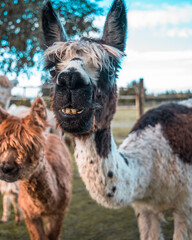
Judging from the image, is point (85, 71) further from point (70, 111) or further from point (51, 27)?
point (51, 27)

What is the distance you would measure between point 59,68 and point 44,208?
63.4 inches

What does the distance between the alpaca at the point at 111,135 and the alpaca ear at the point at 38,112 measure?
715mm

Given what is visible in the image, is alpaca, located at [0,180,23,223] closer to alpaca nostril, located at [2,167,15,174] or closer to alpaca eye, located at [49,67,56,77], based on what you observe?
alpaca nostril, located at [2,167,15,174]

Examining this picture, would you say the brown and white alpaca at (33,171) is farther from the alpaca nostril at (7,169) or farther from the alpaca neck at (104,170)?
the alpaca neck at (104,170)

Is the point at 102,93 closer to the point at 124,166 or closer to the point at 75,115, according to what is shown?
the point at 75,115

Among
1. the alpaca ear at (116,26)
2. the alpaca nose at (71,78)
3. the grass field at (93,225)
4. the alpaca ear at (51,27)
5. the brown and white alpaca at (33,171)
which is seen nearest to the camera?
the alpaca nose at (71,78)

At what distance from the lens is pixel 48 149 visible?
11.6 ft

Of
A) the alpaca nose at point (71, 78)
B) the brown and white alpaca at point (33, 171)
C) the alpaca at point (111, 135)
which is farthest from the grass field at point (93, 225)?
the alpaca nose at point (71, 78)

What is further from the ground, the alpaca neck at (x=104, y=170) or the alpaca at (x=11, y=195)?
the alpaca neck at (x=104, y=170)

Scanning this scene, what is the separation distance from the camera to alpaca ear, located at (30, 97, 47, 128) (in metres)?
2.75

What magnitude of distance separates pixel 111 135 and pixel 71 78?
80cm

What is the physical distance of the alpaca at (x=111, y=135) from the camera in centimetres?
174

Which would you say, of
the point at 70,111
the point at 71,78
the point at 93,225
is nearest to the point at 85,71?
the point at 71,78

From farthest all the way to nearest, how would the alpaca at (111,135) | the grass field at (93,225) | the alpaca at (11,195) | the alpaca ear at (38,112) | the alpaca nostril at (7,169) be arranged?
1. the alpaca at (11,195)
2. the grass field at (93,225)
3. the alpaca ear at (38,112)
4. the alpaca nostril at (7,169)
5. the alpaca at (111,135)
